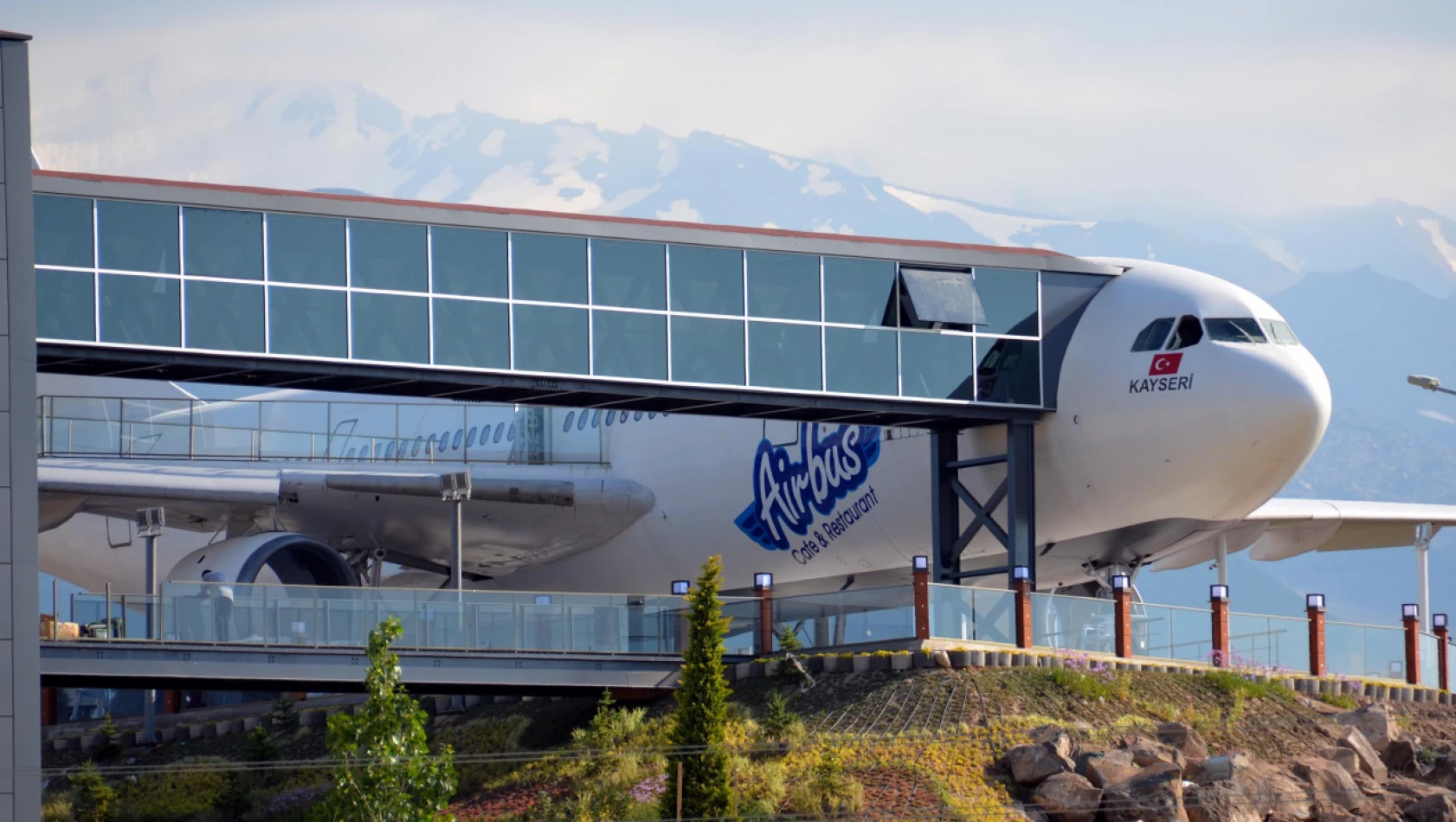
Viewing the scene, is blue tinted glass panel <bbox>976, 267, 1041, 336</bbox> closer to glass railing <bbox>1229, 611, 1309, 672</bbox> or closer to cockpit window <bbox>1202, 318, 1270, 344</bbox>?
cockpit window <bbox>1202, 318, 1270, 344</bbox>

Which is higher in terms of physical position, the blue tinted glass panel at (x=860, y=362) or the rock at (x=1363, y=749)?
the blue tinted glass panel at (x=860, y=362)

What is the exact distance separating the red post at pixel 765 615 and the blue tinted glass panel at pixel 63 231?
11175 millimetres

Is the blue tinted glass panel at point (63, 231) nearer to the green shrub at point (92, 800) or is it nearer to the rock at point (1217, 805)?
the green shrub at point (92, 800)

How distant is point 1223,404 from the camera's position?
30812 mm

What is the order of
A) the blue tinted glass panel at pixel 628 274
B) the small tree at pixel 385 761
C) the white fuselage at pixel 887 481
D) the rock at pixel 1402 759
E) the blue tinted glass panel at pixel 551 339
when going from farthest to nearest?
1. the blue tinted glass panel at pixel 628 274
2. the blue tinted glass panel at pixel 551 339
3. the white fuselage at pixel 887 481
4. the rock at pixel 1402 759
5. the small tree at pixel 385 761

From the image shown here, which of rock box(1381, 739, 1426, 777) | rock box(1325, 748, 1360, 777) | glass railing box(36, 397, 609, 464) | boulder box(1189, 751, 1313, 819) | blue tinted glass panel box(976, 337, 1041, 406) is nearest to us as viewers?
boulder box(1189, 751, 1313, 819)

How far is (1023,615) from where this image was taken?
31.0 metres

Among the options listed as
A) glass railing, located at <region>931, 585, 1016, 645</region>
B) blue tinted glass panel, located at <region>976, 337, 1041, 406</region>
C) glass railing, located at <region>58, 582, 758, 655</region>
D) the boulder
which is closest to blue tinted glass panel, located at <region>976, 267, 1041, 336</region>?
blue tinted glass panel, located at <region>976, 337, 1041, 406</region>

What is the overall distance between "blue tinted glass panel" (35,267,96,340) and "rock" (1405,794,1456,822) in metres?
19.3

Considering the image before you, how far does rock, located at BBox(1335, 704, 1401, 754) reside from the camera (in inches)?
1172

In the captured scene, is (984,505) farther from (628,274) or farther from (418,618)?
(418,618)

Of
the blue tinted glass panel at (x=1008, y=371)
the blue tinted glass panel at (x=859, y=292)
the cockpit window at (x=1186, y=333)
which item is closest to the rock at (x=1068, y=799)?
the cockpit window at (x=1186, y=333)

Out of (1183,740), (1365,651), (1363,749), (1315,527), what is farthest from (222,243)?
(1315,527)

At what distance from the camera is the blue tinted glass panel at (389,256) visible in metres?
31.2
